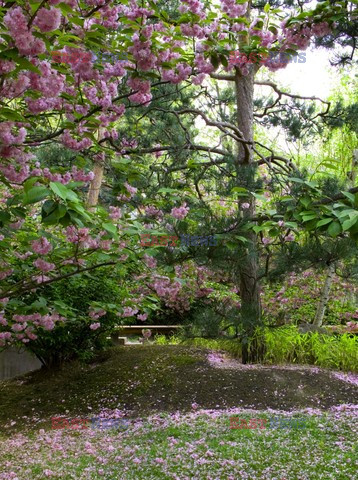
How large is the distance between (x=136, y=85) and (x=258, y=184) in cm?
152

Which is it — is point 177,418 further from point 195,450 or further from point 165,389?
point 195,450

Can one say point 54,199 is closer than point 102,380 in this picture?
Yes

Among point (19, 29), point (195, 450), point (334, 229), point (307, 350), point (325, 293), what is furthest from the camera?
point (325, 293)

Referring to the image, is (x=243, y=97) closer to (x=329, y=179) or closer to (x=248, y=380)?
(x=329, y=179)

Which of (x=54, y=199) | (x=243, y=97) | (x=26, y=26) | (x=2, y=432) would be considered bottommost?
(x=2, y=432)

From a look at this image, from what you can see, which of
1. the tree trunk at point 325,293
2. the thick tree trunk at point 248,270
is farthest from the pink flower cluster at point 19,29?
the tree trunk at point 325,293

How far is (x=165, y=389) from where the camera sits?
4746 millimetres

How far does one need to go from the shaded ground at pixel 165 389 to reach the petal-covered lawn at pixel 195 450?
333 millimetres

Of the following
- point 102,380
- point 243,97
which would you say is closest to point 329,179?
point 243,97

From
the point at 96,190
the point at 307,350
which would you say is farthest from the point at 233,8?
the point at 96,190

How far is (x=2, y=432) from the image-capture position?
4.36 metres

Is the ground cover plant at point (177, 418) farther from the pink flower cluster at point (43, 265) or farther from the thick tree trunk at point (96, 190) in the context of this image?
the thick tree trunk at point (96, 190)

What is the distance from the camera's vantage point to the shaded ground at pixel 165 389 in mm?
4414

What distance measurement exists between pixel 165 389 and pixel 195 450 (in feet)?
5.33
